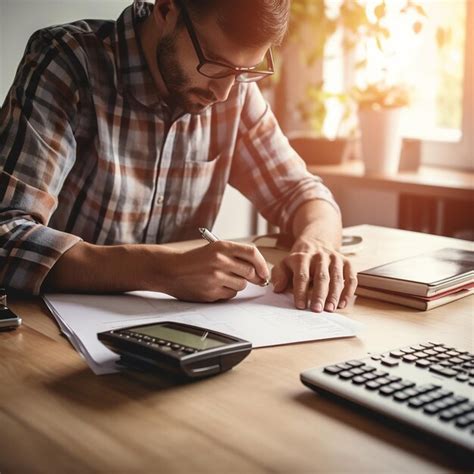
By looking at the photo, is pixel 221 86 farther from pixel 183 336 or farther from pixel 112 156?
pixel 183 336

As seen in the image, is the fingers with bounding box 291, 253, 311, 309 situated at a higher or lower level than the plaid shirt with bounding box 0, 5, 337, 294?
lower

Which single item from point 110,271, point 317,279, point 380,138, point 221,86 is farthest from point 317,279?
point 380,138

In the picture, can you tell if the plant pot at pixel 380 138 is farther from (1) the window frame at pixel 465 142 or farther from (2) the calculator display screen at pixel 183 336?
(2) the calculator display screen at pixel 183 336

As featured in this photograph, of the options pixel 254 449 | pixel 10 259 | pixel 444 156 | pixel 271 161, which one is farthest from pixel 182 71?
pixel 444 156

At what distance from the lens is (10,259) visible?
1.09m

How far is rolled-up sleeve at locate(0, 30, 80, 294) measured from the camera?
3.58ft

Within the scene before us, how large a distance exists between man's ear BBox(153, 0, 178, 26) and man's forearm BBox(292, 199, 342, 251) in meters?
0.48

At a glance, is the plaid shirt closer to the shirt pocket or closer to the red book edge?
the shirt pocket

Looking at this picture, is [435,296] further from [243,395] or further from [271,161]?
[271,161]

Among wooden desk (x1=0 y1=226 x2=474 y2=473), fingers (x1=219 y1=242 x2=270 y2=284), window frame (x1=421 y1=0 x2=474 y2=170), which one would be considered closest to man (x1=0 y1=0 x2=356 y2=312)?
fingers (x1=219 y1=242 x2=270 y2=284)

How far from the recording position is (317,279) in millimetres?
1102

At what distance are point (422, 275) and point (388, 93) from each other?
5.50ft

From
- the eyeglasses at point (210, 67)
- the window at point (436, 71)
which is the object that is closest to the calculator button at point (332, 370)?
the eyeglasses at point (210, 67)

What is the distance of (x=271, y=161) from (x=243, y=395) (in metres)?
1.01
